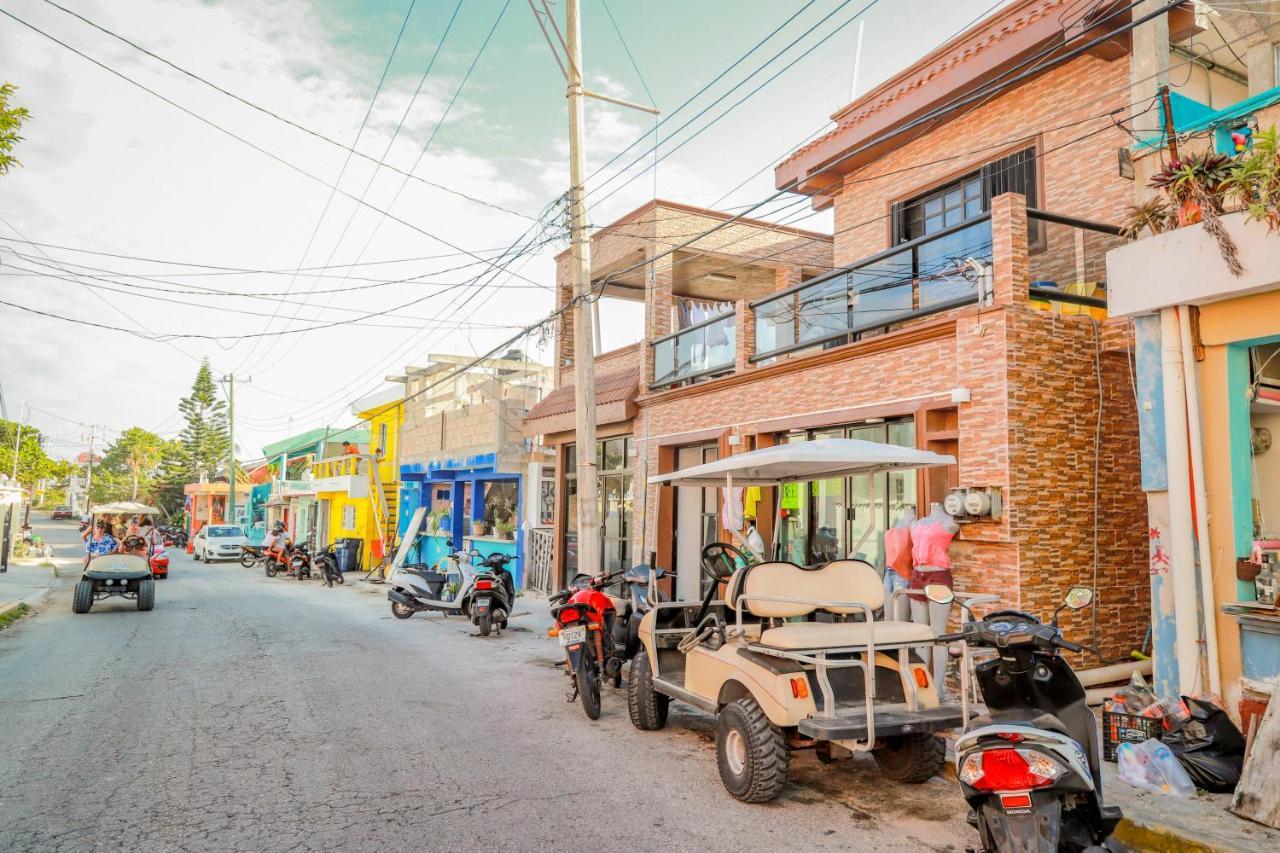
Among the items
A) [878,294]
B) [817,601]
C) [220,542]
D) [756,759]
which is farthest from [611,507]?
[220,542]

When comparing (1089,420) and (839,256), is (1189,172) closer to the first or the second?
(1089,420)

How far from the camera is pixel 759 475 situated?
7520mm

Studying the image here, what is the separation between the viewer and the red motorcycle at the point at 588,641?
732cm

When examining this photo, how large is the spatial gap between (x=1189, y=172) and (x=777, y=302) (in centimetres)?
654

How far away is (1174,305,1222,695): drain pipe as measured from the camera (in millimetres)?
6461

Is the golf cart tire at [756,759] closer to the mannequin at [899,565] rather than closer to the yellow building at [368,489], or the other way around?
the mannequin at [899,565]

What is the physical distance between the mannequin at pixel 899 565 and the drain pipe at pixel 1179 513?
2.63 metres

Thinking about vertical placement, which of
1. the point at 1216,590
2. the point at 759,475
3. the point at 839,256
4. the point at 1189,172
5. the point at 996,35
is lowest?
the point at 1216,590

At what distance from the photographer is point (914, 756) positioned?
18.0 feet

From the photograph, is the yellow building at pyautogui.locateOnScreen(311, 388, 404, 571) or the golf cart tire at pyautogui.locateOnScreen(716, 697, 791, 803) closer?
the golf cart tire at pyautogui.locateOnScreen(716, 697, 791, 803)

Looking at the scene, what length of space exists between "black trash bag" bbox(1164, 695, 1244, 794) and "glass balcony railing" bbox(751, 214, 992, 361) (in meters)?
4.82

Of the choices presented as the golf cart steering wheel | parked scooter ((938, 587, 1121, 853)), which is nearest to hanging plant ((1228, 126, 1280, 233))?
parked scooter ((938, 587, 1121, 853))

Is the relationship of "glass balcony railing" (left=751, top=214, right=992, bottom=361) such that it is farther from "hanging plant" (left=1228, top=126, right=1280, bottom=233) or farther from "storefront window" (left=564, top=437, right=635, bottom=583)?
"storefront window" (left=564, top=437, right=635, bottom=583)

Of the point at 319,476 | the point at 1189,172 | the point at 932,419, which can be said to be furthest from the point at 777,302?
the point at 319,476
